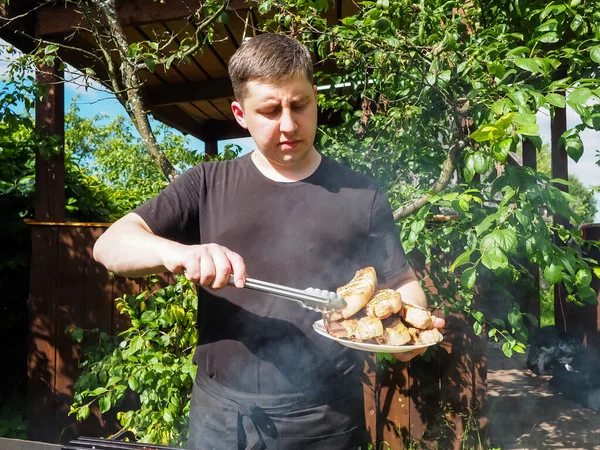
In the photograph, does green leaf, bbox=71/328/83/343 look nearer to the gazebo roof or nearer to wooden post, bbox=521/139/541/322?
the gazebo roof

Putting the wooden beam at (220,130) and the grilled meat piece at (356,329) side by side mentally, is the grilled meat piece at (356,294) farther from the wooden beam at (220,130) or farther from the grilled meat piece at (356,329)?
the wooden beam at (220,130)

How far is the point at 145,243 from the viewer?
1634 mm

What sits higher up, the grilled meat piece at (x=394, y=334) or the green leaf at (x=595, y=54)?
the green leaf at (x=595, y=54)

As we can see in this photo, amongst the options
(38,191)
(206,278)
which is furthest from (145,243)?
(38,191)

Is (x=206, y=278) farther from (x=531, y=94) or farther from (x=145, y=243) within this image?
(x=531, y=94)

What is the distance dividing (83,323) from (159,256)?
10.6ft

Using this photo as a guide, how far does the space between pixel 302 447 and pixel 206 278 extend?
81 cm

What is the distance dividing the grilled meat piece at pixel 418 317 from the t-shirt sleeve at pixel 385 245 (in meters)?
0.22

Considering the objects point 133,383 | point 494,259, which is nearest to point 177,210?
point 494,259

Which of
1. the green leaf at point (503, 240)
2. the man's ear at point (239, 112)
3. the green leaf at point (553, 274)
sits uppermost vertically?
the man's ear at point (239, 112)

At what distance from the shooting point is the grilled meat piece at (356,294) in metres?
1.74

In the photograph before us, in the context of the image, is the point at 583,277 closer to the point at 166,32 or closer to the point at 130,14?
the point at 166,32

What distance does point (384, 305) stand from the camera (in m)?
1.76

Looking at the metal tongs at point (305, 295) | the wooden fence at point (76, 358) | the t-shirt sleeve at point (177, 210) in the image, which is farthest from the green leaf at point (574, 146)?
the wooden fence at point (76, 358)
